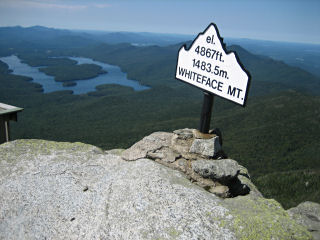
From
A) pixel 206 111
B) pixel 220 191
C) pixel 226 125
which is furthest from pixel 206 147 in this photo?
pixel 226 125

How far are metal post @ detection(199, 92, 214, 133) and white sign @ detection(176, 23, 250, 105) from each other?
15.0 inches

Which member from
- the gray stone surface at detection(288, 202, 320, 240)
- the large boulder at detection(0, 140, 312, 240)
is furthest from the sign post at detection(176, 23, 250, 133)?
the gray stone surface at detection(288, 202, 320, 240)

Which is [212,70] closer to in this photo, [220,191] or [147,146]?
[147,146]

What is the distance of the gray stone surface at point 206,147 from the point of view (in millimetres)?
8477

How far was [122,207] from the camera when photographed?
656 centimetres

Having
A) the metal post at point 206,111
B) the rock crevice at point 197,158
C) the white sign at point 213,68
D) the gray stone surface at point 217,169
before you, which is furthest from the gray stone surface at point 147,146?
the white sign at point 213,68

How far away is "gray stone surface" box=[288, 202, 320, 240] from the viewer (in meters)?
6.93

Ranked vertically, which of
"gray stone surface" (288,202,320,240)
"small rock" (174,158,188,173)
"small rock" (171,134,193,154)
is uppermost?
"small rock" (171,134,193,154)

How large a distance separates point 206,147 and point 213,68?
2.59 metres

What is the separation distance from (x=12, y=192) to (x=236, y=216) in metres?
6.33

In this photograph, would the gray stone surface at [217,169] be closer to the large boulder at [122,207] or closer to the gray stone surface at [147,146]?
the large boulder at [122,207]

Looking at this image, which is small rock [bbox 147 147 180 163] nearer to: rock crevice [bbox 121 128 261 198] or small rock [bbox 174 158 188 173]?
rock crevice [bbox 121 128 261 198]

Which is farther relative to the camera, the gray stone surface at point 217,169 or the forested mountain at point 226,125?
the forested mountain at point 226,125

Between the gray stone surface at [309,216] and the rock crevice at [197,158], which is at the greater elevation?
the rock crevice at [197,158]
